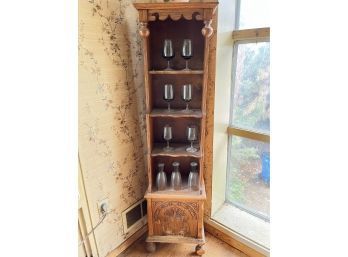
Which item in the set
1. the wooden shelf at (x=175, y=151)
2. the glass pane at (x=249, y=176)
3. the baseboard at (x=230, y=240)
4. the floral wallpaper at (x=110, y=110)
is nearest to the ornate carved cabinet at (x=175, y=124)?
the wooden shelf at (x=175, y=151)

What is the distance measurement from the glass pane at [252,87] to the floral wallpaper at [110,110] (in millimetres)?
700

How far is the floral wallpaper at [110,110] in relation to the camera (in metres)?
1.22

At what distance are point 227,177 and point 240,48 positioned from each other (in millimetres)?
997

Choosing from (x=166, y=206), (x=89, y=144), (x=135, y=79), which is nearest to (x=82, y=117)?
(x=89, y=144)

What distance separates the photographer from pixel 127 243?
1.66m

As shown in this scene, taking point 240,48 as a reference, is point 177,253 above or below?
below

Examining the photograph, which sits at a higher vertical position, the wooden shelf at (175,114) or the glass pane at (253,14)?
the glass pane at (253,14)

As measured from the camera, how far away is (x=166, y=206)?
5.00 feet

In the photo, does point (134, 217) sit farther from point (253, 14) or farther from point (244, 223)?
point (253, 14)

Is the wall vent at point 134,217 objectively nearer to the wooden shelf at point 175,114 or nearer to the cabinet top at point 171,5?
the wooden shelf at point 175,114

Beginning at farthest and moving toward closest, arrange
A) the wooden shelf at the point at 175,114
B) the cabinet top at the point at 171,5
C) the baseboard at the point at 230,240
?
the baseboard at the point at 230,240 → the wooden shelf at the point at 175,114 → the cabinet top at the point at 171,5

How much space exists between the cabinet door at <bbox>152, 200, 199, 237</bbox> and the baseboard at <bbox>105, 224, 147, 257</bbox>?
226 mm
